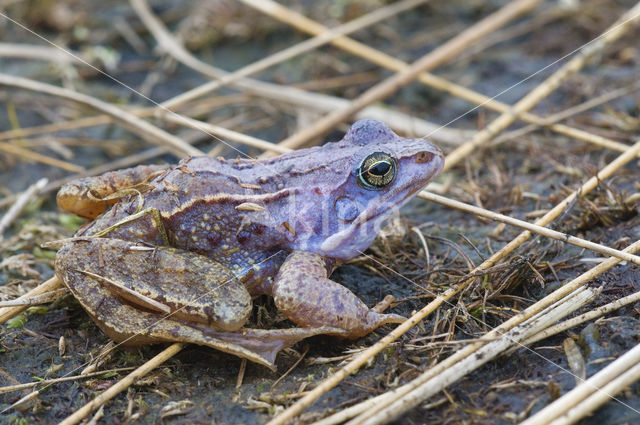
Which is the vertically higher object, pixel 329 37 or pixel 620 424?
pixel 329 37

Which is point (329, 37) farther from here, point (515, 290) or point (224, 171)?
point (515, 290)

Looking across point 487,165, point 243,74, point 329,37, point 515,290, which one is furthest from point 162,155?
point 515,290

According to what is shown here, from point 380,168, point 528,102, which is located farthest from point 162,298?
point 528,102

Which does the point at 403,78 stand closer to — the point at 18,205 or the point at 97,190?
the point at 97,190

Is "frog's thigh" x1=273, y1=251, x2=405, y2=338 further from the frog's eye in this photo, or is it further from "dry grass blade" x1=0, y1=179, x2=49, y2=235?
"dry grass blade" x1=0, y1=179, x2=49, y2=235

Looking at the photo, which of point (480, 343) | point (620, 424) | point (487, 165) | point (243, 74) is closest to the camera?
point (620, 424)

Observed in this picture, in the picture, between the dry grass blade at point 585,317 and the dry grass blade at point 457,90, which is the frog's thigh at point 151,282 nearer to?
the dry grass blade at point 585,317

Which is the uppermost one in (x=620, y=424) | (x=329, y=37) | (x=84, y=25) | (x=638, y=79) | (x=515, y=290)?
(x=84, y=25)

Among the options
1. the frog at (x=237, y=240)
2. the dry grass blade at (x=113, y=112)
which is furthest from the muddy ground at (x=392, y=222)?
the dry grass blade at (x=113, y=112)
